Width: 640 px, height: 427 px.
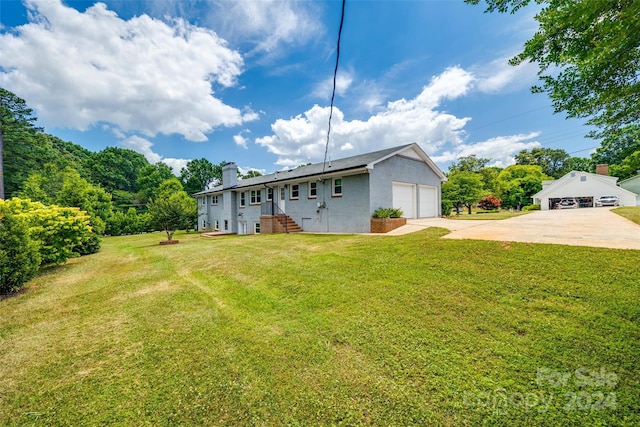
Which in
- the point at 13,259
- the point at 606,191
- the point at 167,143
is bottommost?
the point at 13,259

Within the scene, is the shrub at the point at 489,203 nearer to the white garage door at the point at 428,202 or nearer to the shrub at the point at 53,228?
the white garage door at the point at 428,202

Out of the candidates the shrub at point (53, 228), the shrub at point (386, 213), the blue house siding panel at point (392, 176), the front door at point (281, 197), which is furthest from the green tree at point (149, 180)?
the shrub at point (386, 213)

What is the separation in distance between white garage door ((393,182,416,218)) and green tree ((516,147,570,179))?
57651 mm

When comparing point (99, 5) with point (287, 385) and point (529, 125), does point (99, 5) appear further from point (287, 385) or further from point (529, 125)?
point (529, 125)

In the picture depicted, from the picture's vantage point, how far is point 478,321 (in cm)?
327

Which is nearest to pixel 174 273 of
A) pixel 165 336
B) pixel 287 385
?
pixel 165 336

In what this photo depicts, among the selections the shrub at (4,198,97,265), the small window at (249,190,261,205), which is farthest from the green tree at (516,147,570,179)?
the shrub at (4,198,97,265)

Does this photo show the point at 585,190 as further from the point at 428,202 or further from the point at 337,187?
the point at 337,187

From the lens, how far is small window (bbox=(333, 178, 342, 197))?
44.1 feet

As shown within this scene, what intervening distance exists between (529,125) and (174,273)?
102ft

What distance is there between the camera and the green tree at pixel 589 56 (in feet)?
9.80

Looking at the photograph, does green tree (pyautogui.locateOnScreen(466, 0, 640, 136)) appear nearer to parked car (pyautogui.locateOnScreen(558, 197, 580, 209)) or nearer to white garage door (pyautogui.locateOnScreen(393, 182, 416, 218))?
white garage door (pyautogui.locateOnScreen(393, 182, 416, 218))

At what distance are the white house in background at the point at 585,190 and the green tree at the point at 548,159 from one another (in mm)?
25557

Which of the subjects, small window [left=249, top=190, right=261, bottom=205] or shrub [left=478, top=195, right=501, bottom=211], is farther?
shrub [left=478, top=195, right=501, bottom=211]
